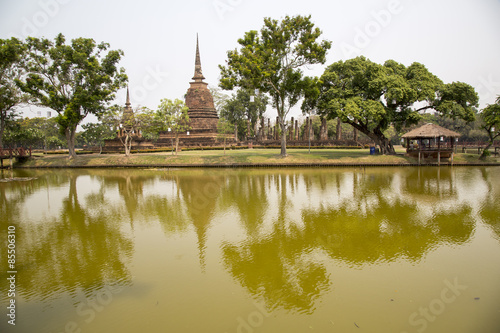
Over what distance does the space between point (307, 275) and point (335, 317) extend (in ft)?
4.22

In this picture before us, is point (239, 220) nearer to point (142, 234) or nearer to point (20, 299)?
point (142, 234)

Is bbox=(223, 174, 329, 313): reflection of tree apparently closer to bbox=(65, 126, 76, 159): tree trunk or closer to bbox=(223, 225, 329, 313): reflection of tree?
bbox=(223, 225, 329, 313): reflection of tree

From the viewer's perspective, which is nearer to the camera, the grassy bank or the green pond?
the green pond

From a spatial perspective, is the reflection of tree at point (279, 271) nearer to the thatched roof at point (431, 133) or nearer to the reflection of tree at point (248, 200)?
the reflection of tree at point (248, 200)

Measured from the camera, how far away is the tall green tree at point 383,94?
27.2 metres

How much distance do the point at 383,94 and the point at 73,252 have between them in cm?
2742

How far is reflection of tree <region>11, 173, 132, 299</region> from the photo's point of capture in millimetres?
5844

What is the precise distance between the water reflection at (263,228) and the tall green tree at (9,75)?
17.8 meters

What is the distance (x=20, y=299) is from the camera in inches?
208

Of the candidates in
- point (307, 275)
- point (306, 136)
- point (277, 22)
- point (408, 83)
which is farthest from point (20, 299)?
point (306, 136)

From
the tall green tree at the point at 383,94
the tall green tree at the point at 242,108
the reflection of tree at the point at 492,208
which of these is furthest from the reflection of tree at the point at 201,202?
the tall green tree at the point at 242,108

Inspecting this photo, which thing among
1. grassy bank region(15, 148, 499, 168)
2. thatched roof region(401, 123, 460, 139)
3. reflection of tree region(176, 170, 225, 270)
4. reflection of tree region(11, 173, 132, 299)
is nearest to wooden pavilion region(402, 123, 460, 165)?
thatched roof region(401, 123, 460, 139)

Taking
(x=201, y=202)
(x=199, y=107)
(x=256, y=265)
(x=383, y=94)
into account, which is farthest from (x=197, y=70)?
(x=256, y=265)

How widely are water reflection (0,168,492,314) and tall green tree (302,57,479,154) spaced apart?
12.6m
